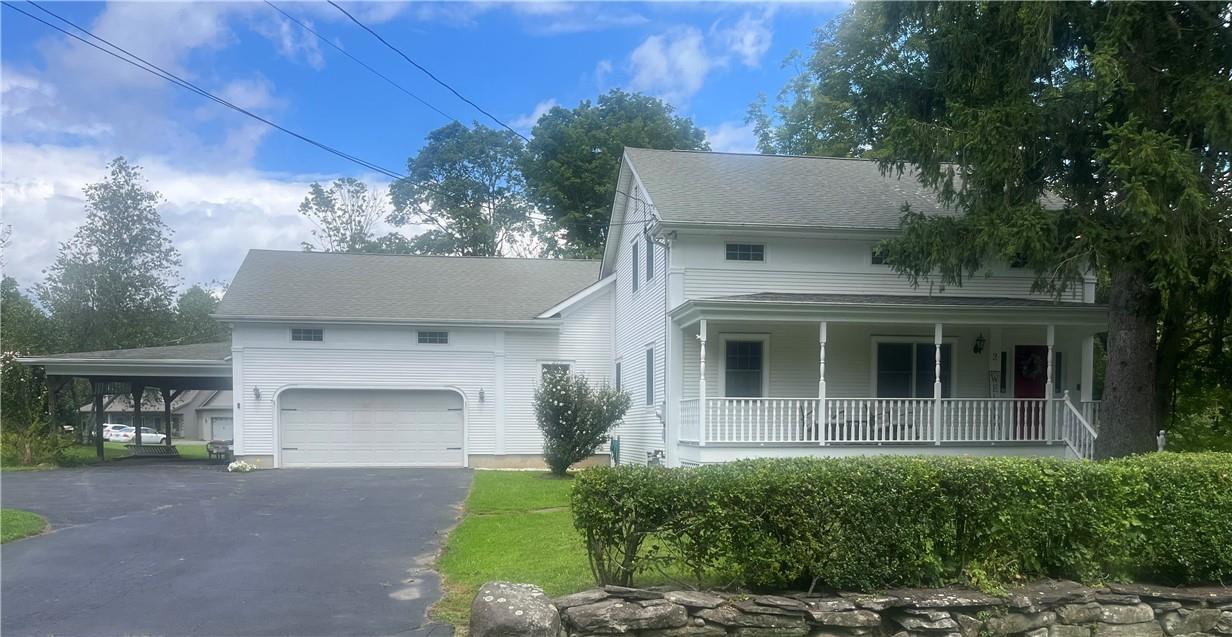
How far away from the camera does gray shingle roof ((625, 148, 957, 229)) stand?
18000 millimetres

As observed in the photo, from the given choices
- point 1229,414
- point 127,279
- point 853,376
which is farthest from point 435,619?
point 127,279

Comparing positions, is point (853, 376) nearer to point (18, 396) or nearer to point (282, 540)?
point (282, 540)

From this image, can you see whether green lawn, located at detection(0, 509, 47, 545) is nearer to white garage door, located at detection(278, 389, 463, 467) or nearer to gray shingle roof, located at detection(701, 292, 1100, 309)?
gray shingle roof, located at detection(701, 292, 1100, 309)

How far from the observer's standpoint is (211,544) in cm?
1130

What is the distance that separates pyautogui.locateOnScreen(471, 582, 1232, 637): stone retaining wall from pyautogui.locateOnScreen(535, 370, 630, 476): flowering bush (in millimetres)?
13219

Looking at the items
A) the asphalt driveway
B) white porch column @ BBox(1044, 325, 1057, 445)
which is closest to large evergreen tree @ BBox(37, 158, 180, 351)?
the asphalt driveway

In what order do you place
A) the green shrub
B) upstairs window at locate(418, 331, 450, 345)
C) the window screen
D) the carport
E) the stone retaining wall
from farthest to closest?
the carport
the green shrub
upstairs window at locate(418, 331, 450, 345)
the window screen
the stone retaining wall

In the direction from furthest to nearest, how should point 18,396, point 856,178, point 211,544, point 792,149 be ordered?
point 792,149, point 18,396, point 856,178, point 211,544

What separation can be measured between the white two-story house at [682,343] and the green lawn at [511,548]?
3.14 m

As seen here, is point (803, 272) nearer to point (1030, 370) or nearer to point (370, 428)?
point (1030, 370)

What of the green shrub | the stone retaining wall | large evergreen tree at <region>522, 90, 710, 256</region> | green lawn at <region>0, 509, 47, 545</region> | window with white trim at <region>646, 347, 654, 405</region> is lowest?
the green shrub

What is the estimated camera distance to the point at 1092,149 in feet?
44.2

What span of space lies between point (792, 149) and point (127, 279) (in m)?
29.7

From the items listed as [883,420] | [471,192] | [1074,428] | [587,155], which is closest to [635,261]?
[883,420]
